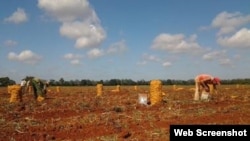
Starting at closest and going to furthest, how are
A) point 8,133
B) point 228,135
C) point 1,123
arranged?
point 228,135, point 8,133, point 1,123

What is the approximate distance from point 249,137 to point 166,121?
4.28 m

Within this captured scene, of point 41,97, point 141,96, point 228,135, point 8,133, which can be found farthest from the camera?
point 41,97

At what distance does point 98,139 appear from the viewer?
32.3 ft

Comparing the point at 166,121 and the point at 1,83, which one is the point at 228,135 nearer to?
the point at 166,121

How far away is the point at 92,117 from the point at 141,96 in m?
4.98

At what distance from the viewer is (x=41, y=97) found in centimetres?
2302

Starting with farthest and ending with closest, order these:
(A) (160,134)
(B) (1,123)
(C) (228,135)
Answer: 1. (B) (1,123)
2. (A) (160,134)
3. (C) (228,135)

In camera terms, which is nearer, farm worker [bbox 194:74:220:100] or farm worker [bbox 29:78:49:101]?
farm worker [bbox 194:74:220:100]

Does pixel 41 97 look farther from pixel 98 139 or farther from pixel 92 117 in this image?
pixel 98 139

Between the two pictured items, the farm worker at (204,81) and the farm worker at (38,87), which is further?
the farm worker at (38,87)

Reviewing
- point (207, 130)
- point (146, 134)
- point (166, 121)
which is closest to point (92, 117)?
point (166, 121)

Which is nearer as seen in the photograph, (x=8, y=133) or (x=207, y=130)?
(x=207, y=130)

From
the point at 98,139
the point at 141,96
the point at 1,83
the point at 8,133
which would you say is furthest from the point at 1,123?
the point at 1,83

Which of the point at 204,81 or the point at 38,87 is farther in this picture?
the point at 38,87
